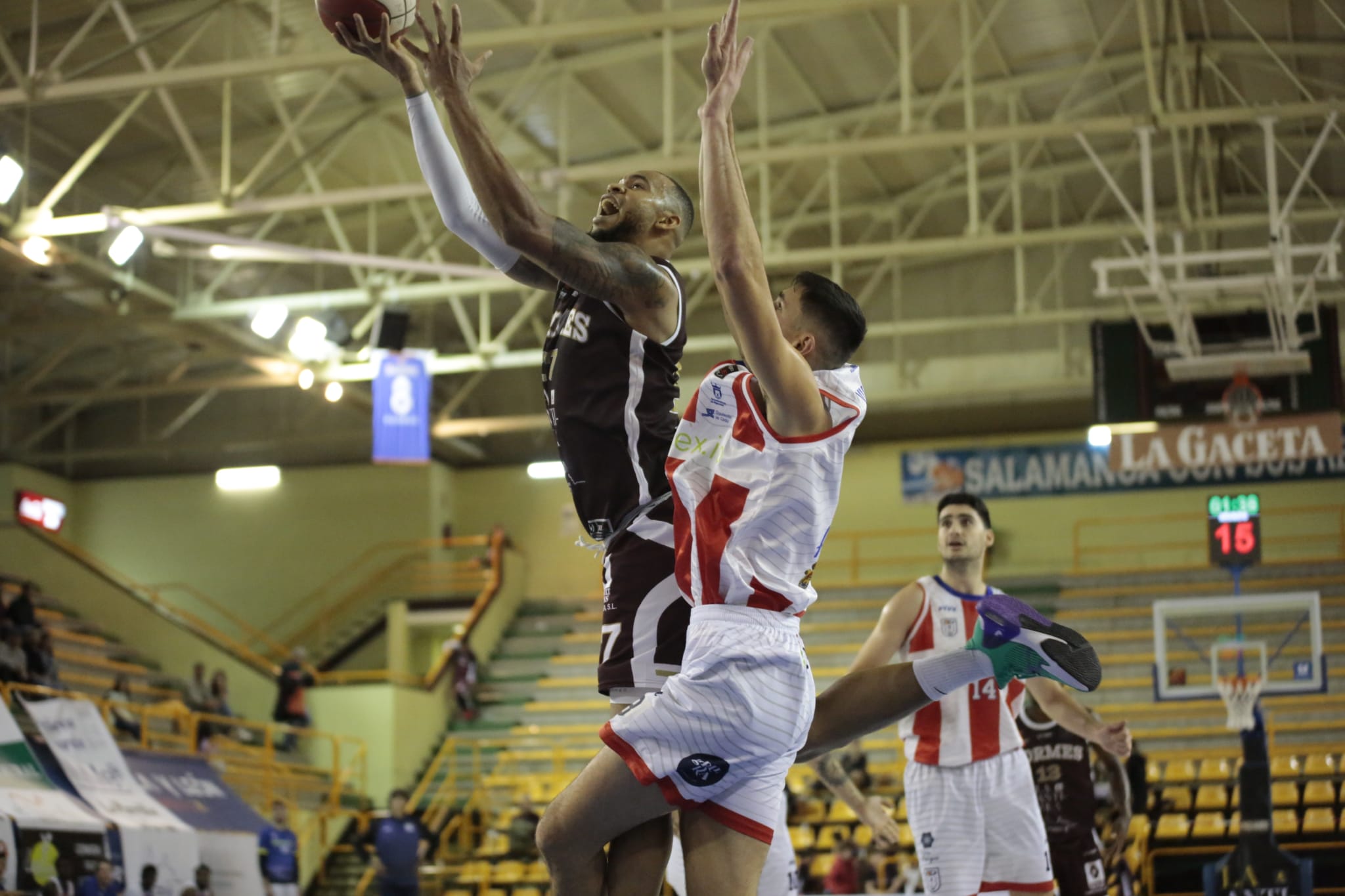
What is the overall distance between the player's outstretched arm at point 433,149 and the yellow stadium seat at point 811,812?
14.2 m

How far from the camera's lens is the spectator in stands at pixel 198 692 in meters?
22.1

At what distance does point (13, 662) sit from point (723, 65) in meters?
15.6

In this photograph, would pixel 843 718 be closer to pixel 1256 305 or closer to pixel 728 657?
pixel 728 657

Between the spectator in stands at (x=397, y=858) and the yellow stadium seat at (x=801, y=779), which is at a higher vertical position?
the yellow stadium seat at (x=801, y=779)

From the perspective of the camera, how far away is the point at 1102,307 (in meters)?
24.5

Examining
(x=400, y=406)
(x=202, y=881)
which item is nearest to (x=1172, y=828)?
(x=202, y=881)

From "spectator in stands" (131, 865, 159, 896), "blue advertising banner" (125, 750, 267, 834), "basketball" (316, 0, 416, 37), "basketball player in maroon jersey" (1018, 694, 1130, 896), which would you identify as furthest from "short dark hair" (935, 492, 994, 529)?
"blue advertising banner" (125, 750, 267, 834)

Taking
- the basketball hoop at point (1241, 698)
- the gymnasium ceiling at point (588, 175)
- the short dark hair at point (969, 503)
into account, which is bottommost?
the basketball hoop at point (1241, 698)

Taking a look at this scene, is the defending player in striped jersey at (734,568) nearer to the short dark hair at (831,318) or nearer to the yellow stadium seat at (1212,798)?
the short dark hair at (831,318)

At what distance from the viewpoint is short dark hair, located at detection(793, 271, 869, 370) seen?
433 centimetres

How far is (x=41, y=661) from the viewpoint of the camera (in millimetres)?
18344

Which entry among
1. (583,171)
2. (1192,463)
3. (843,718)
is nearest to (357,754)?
(583,171)

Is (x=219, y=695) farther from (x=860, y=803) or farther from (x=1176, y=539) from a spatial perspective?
(x=860, y=803)

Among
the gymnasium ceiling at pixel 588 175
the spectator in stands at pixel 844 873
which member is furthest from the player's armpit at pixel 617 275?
the spectator in stands at pixel 844 873
